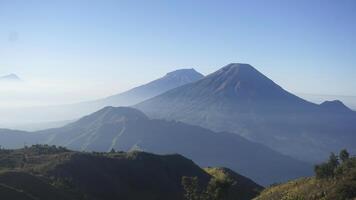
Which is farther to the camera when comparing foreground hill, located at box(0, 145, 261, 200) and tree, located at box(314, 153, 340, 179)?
foreground hill, located at box(0, 145, 261, 200)

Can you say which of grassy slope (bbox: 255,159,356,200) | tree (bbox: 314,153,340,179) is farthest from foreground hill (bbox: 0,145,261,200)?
grassy slope (bbox: 255,159,356,200)

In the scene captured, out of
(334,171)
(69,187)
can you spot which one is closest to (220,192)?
(334,171)

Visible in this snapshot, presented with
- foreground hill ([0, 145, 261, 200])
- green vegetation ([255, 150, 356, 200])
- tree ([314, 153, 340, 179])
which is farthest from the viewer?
foreground hill ([0, 145, 261, 200])

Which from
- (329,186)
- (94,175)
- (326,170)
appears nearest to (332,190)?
(329,186)

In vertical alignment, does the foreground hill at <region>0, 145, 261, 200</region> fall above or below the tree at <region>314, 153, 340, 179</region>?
below

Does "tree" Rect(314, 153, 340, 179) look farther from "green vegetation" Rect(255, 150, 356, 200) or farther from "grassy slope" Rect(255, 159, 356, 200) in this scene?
"grassy slope" Rect(255, 159, 356, 200)

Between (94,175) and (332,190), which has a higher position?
(332,190)

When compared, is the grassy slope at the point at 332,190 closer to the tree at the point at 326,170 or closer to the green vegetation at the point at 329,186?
the green vegetation at the point at 329,186

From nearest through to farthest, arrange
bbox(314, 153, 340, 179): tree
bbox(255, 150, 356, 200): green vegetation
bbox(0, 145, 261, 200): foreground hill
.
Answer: bbox(255, 150, 356, 200): green vegetation
bbox(314, 153, 340, 179): tree
bbox(0, 145, 261, 200): foreground hill

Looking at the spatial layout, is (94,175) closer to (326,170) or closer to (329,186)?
(326,170)

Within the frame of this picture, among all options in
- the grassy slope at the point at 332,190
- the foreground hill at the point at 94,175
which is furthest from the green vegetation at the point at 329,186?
the foreground hill at the point at 94,175
